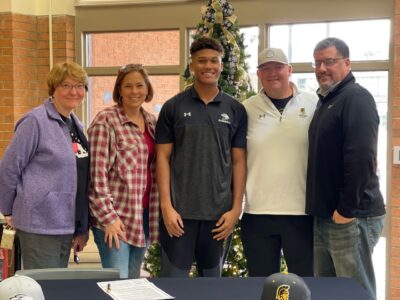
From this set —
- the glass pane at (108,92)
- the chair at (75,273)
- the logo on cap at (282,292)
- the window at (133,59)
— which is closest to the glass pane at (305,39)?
the window at (133,59)

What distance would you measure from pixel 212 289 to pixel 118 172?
992 mm

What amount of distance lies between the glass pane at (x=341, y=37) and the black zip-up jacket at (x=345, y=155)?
244cm

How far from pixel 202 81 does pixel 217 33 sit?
1142mm

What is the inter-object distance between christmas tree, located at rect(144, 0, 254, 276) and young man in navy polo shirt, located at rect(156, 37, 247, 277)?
967 mm

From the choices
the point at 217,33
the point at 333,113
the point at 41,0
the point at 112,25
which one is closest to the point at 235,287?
the point at 333,113

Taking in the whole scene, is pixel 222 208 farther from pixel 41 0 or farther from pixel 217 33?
pixel 41 0

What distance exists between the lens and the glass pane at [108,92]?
5.57 metres

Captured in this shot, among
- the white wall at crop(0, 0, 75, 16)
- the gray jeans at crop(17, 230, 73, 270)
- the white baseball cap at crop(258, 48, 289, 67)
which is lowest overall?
the gray jeans at crop(17, 230, 73, 270)

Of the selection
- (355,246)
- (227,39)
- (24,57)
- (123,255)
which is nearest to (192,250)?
(123,255)

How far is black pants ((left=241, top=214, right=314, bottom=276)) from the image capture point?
2.73 metres

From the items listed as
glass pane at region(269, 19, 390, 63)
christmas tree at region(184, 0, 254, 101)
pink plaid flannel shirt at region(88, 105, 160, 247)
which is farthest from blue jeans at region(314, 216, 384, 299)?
glass pane at region(269, 19, 390, 63)

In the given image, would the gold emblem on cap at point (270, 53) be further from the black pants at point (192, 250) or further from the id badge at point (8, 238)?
the id badge at point (8, 238)

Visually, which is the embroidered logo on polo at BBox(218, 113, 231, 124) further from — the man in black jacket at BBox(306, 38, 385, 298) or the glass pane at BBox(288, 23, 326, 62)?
the glass pane at BBox(288, 23, 326, 62)

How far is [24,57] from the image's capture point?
5473mm
